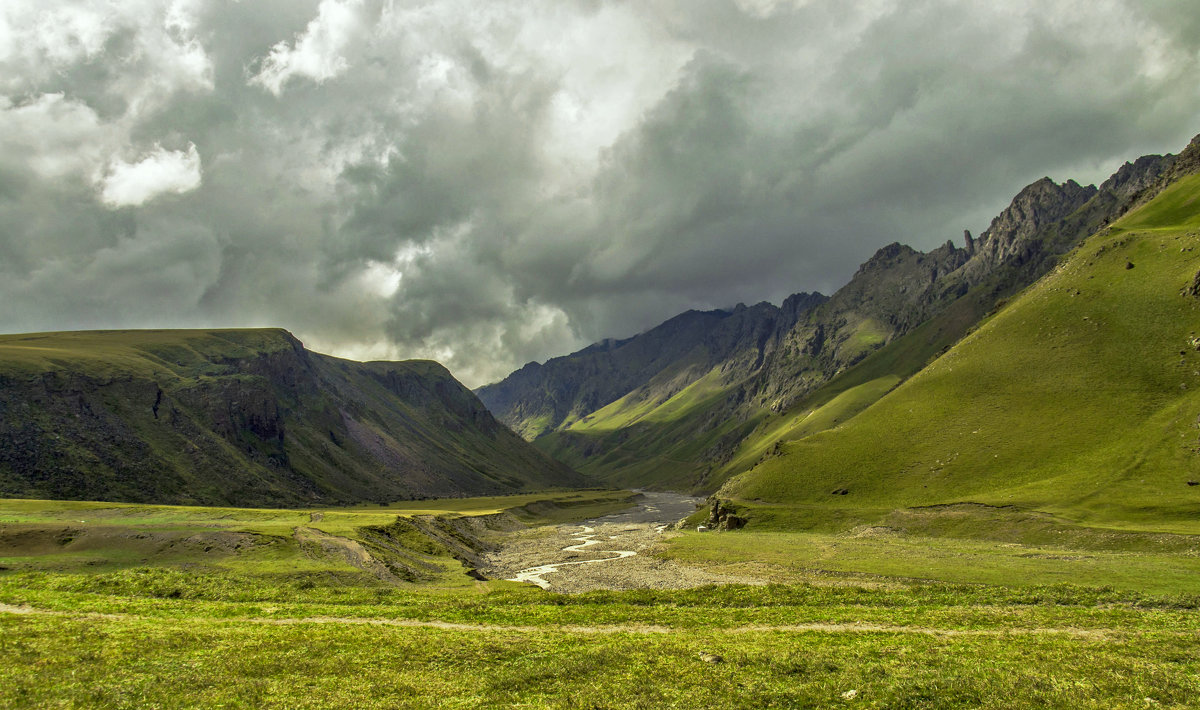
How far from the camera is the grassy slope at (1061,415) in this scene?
315 feet

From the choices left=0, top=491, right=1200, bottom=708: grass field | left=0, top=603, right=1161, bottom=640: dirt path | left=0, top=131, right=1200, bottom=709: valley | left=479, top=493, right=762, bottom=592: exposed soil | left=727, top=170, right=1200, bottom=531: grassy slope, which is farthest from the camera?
left=727, top=170, right=1200, bottom=531: grassy slope

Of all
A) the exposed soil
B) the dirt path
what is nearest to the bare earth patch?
the exposed soil

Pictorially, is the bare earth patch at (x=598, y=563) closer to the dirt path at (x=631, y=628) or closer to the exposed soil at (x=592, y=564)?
the exposed soil at (x=592, y=564)

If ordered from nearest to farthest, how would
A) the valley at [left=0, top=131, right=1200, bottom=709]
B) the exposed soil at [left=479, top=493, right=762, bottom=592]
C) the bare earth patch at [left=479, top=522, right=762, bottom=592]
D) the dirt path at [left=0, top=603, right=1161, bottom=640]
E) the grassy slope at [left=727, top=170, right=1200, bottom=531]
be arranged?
the valley at [left=0, top=131, right=1200, bottom=709] → the dirt path at [left=0, top=603, right=1161, bottom=640] → the bare earth patch at [left=479, top=522, right=762, bottom=592] → the exposed soil at [left=479, top=493, right=762, bottom=592] → the grassy slope at [left=727, top=170, right=1200, bottom=531]

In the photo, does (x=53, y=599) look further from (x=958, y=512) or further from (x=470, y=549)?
(x=958, y=512)

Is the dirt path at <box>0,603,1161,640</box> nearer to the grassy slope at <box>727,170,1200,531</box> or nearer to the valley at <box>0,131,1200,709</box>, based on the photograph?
the valley at <box>0,131,1200,709</box>

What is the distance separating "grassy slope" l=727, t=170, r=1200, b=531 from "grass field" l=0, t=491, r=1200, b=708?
48390 millimetres

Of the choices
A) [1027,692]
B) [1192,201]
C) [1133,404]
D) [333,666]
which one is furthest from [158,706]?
[1192,201]

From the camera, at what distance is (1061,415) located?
12044 centimetres

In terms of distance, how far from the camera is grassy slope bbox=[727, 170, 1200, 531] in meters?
96.1

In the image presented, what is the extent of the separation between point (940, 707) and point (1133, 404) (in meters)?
136

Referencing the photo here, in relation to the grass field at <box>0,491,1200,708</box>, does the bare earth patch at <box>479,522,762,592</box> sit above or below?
below

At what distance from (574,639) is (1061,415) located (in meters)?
137

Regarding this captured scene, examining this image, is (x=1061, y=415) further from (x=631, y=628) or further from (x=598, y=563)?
(x=631, y=628)
